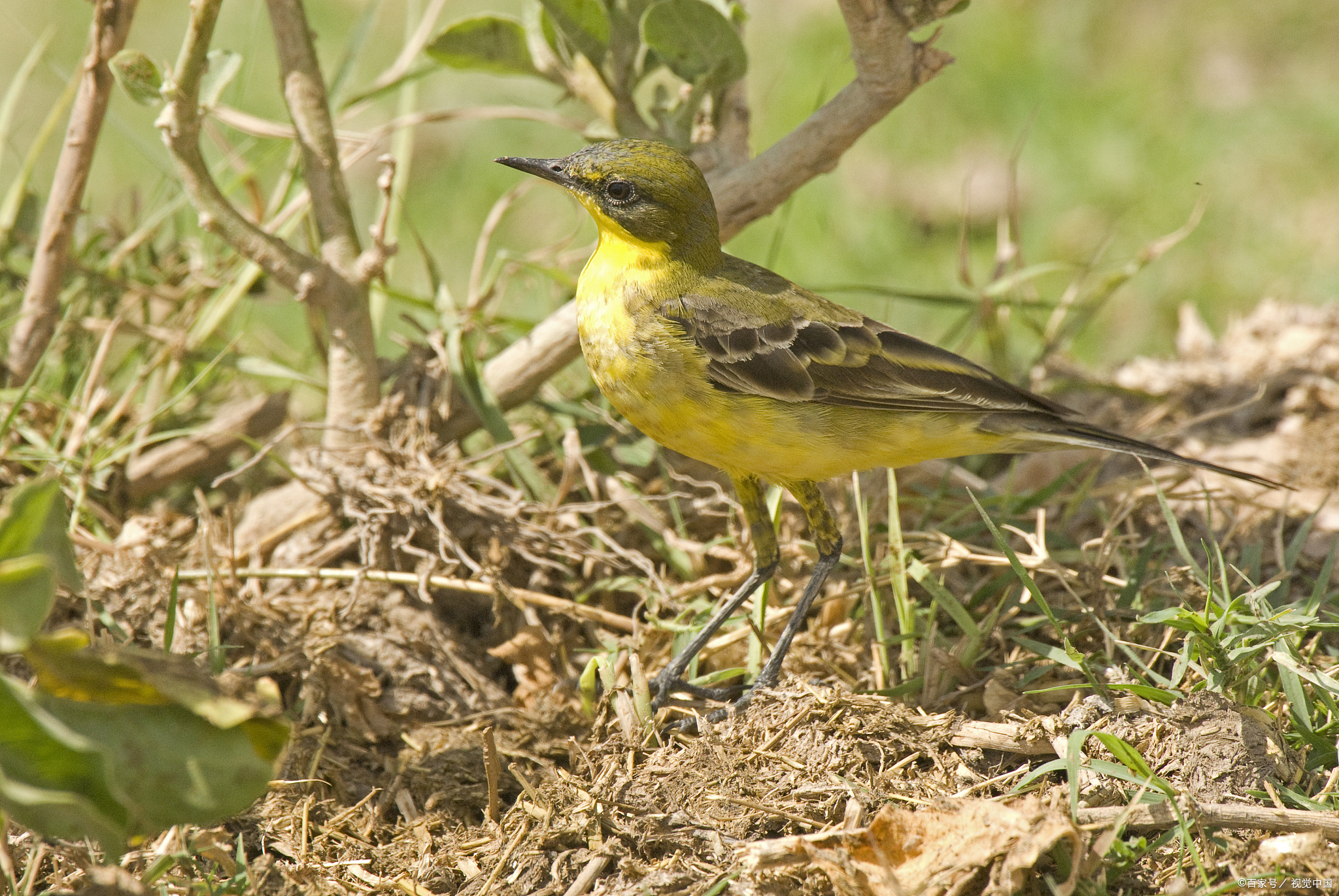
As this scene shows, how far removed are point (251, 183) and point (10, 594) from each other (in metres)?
3.00

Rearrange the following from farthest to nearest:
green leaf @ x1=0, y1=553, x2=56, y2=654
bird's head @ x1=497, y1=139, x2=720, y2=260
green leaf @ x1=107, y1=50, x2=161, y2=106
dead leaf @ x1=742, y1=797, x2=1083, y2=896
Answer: bird's head @ x1=497, y1=139, x2=720, y2=260 < green leaf @ x1=107, y1=50, x2=161, y2=106 < dead leaf @ x1=742, y1=797, x2=1083, y2=896 < green leaf @ x1=0, y1=553, x2=56, y2=654

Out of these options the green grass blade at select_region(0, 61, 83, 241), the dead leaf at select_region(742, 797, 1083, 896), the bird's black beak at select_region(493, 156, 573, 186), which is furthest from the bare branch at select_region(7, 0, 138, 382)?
the dead leaf at select_region(742, 797, 1083, 896)

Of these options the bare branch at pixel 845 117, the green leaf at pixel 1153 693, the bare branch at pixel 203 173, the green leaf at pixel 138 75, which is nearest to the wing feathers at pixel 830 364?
the bare branch at pixel 845 117

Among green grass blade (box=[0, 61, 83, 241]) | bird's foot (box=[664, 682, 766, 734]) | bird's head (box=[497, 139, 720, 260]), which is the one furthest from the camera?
green grass blade (box=[0, 61, 83, 241])

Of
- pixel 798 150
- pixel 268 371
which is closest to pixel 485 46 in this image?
pixel 798 150

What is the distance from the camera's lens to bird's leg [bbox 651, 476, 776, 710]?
146 inches

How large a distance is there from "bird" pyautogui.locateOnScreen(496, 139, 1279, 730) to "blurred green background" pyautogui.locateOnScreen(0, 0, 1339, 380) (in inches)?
68.8

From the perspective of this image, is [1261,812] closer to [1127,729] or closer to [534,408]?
[1127,729]

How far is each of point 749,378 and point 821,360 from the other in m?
0.29

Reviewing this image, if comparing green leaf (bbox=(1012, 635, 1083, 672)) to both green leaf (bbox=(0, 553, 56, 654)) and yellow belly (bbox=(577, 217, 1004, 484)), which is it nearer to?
yellow belly (bbox=(577, 217, 1004, 484))

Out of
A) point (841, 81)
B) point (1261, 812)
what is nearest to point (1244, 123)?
point (841, 81)

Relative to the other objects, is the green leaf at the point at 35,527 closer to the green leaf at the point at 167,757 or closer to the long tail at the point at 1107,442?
the green leaf at the point at 167,757

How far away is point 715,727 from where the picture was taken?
3.31 meters

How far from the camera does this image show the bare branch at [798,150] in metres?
3.75
